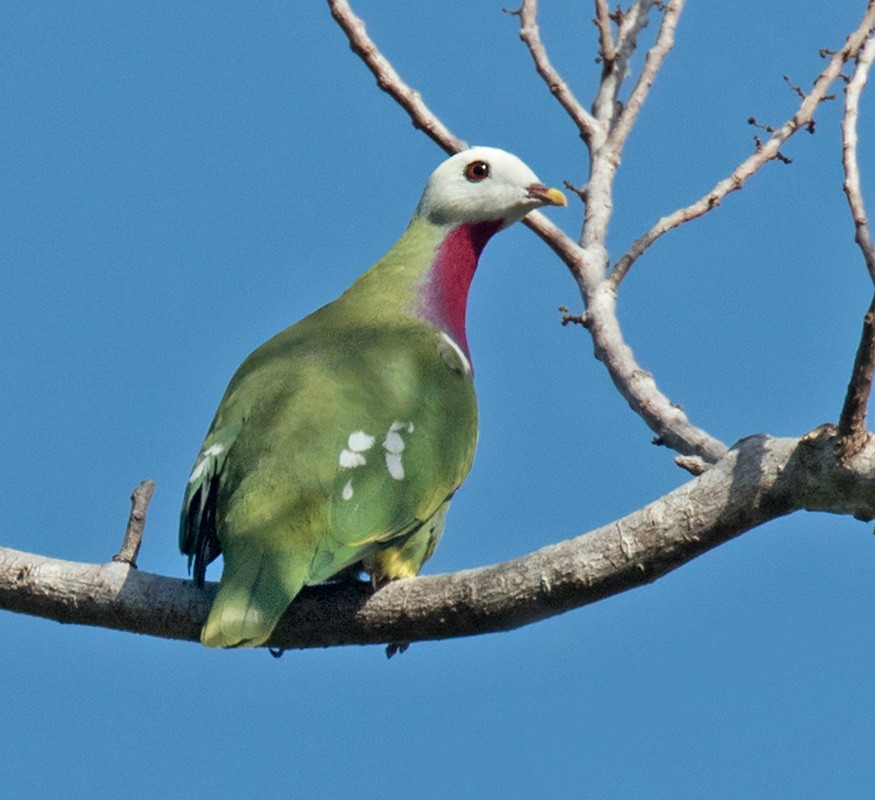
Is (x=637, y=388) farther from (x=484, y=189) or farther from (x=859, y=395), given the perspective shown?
(x=859, y=395)

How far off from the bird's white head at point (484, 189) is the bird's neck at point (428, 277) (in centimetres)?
5

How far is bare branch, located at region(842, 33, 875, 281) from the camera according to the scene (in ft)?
9.98

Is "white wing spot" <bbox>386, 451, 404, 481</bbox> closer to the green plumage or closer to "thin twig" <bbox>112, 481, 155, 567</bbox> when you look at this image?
the green plumage

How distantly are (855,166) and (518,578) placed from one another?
45.2 inches

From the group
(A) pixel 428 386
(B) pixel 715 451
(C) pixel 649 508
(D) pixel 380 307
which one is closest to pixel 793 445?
(C) pixel 649 508

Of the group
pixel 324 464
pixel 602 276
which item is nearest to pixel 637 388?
pixel 602 276

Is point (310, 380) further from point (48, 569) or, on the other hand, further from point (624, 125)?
point (624, 125)

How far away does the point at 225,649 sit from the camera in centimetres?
350

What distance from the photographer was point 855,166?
10.7 feet

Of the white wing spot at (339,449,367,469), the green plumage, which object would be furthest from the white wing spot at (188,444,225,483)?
the white wing spot at (339,449,367,469)

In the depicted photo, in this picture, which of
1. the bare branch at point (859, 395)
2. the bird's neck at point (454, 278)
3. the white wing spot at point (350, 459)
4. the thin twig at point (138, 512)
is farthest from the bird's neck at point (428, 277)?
the bare branch at point (859, 395)

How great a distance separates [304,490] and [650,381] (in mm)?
1052

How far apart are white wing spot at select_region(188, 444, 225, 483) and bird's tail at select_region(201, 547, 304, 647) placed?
1.38 feet

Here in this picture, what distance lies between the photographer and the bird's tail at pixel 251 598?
3.43m
